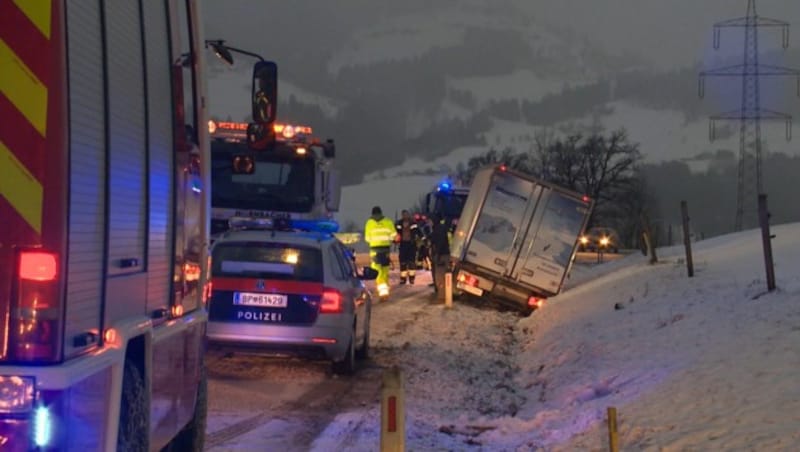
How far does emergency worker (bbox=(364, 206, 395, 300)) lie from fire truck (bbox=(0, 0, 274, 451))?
16.2 metres

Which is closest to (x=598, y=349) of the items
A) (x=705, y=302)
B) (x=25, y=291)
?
(x=705, y=302)

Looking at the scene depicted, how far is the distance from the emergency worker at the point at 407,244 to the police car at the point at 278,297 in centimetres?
1292

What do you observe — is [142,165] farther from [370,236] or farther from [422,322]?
[370,236]

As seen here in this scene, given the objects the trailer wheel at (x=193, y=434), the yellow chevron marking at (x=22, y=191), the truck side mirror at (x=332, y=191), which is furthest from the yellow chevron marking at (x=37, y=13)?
the truck side mirror at (x=332, y=191)

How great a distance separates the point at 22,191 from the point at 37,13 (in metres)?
0.62

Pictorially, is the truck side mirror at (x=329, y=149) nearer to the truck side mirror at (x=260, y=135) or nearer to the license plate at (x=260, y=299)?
the license plate at (x=260, y=299)

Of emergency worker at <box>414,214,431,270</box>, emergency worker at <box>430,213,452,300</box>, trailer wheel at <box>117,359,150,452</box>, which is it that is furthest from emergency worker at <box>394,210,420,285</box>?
trailer wheel at <box>117,359,150,452</box>

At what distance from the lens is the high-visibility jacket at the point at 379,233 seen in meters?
21.6

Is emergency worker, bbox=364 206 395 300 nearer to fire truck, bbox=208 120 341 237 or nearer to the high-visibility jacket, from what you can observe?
the high-visibility jacket

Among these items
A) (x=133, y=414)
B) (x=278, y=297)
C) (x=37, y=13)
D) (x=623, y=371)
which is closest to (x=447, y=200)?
(x=278, y=297)

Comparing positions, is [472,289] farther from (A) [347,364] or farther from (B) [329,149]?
(A) [347,364]

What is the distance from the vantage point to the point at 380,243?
21.6 meters

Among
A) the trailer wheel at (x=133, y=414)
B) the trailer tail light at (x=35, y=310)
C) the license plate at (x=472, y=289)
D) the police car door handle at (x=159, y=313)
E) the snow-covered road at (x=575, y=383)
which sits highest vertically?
the trailer tail light at (x=35, y=310)

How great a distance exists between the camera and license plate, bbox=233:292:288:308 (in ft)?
36.7
